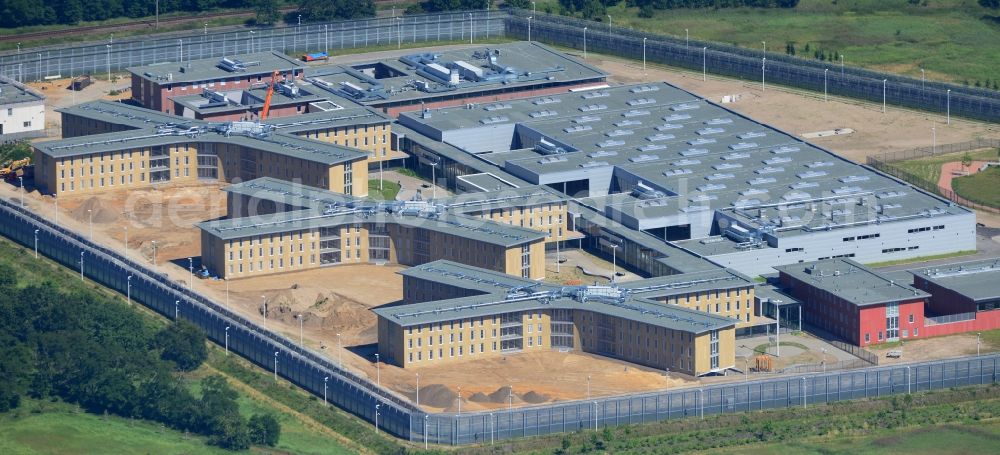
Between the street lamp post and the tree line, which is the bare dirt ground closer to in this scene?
the street lamp post

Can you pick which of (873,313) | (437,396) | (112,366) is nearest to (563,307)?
(437,396)

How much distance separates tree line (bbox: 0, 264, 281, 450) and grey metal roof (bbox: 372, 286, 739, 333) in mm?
14808

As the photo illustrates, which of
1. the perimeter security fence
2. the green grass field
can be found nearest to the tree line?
the perimeter security fence

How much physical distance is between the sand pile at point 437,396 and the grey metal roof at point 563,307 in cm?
660

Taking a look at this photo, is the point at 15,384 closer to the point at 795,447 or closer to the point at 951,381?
the point at 795,447

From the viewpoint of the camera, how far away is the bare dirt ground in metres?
193

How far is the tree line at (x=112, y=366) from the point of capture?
17538cm

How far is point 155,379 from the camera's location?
17962cm

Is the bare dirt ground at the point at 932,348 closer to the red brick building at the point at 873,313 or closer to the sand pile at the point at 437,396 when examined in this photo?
the red brick building at the point at 873,313

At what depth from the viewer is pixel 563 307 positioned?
192500 millimetres

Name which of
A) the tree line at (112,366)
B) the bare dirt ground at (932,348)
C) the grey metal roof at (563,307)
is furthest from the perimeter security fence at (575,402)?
the grey metal roof at (563,307)

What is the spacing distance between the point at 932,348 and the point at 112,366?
6229cm

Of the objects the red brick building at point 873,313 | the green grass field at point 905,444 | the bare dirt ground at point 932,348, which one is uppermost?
the red brick building at point 873,313

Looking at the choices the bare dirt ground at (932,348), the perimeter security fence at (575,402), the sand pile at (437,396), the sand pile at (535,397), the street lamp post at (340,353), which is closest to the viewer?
the perimeter security fence at (575,402)
